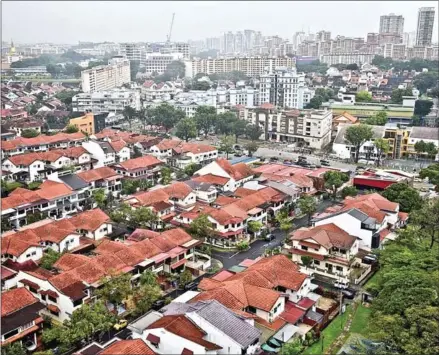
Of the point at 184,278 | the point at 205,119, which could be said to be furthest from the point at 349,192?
the point at 205,119

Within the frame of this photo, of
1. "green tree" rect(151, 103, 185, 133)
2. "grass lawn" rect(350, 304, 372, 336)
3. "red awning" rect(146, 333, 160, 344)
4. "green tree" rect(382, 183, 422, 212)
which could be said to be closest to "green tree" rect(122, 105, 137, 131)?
"green tree" rect(151, 103, 185, 133)

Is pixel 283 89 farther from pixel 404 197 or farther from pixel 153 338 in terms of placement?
pixel 153 338

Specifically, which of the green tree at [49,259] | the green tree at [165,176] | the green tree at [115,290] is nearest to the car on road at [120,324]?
the green tree at [115,290]

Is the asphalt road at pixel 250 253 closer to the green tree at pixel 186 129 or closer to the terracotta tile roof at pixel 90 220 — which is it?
the terracotta tile roof at pixel 90 220

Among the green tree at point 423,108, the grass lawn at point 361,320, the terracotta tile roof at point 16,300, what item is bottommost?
the grass lawn at point 361,320

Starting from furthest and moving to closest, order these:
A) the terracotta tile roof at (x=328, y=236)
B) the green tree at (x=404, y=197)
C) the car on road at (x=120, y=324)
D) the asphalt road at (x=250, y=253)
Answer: the green tree at (x=404, y=197), the asphalt road at (x=250, y=253), the terracotta tile roof at (x=328, y=236), the car on road at (x=120, y=324)

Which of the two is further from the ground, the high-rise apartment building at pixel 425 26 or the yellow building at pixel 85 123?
the high-rise apartment building at pixel 425 26

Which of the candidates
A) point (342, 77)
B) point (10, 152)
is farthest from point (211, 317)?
point (342, 77)

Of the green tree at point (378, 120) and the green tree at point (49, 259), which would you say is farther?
the green tree at point (378, 120)
